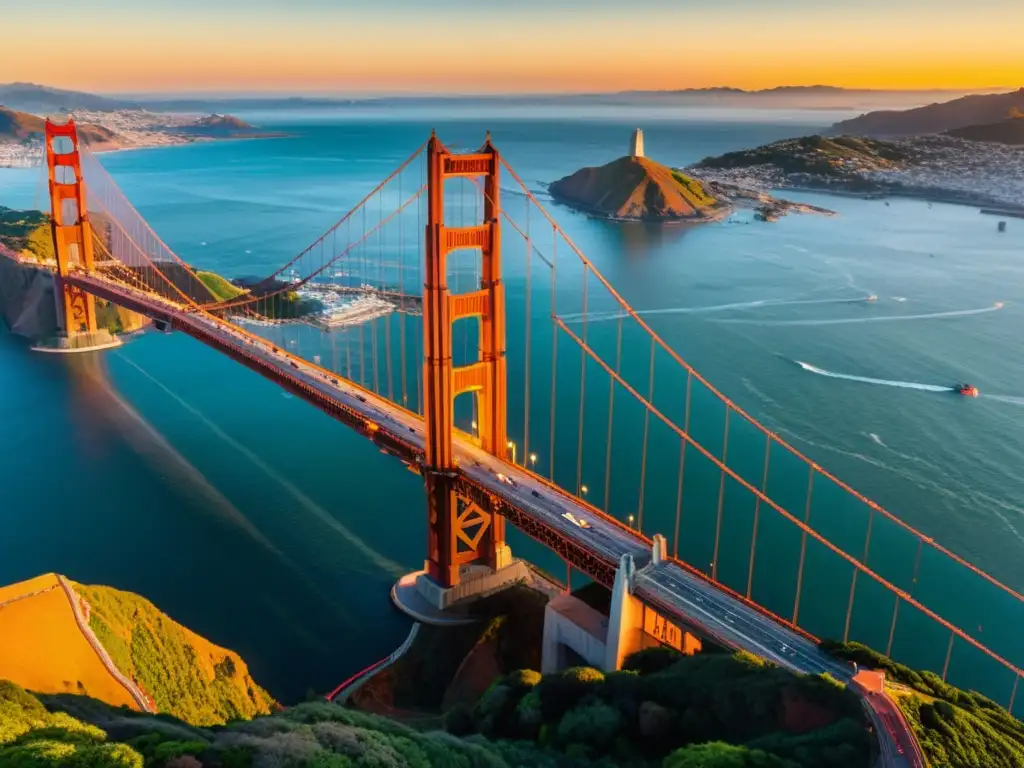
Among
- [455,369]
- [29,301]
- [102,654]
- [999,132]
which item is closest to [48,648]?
[102,654]

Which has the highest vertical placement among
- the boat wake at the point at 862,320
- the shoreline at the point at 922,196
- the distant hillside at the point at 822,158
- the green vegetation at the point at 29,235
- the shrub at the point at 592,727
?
the distant hillside at the point at 822,158

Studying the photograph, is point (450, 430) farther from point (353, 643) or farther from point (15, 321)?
point (15, 321)

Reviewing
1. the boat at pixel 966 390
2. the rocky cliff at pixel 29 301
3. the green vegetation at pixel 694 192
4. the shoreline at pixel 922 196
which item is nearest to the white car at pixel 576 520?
the boat at pixel 966 390

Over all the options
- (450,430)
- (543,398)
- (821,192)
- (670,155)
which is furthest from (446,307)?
(670,155)

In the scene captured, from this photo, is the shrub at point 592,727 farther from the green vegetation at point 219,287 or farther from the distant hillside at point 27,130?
the distant hillside at point 27,130

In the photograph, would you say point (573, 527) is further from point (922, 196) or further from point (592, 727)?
point (922, 196)
